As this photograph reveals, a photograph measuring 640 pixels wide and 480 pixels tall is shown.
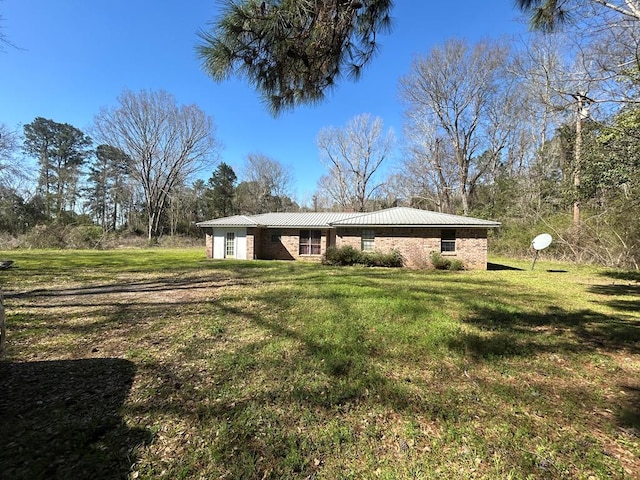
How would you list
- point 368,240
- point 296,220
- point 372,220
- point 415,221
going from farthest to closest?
point 296,220
point 368,240
point 372,220
point 415,221

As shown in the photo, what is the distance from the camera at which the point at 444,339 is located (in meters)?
4.58

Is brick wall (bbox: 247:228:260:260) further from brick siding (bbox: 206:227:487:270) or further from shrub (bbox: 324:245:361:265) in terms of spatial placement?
brick siding (bbox: 206:227:487:270)

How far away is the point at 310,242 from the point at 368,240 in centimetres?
405

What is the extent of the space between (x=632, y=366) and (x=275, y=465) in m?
4.82

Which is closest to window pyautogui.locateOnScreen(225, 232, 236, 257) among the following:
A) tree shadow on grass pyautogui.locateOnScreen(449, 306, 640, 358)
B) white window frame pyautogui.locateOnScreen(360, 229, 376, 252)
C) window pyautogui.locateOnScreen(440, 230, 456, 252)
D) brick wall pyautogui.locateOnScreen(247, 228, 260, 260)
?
brick wall pyautogui.locateOnScreen(247, 228, 260, 260)

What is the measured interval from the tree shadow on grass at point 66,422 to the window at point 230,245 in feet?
46.7

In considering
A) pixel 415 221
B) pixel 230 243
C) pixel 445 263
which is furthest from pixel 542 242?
pixel 230 243

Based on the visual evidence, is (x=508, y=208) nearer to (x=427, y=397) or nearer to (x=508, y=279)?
(x=508, y=279)

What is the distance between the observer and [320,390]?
315 centimetres

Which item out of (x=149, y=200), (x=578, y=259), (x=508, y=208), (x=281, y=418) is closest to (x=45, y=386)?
(x=281, y=418)

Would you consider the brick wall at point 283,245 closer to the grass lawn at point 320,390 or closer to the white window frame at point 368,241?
the white window frame at point 368,241

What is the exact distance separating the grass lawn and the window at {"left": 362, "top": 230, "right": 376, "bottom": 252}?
8406 mm

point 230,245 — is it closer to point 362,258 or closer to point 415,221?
point 362,258

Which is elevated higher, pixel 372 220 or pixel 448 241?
pixel 372 220
